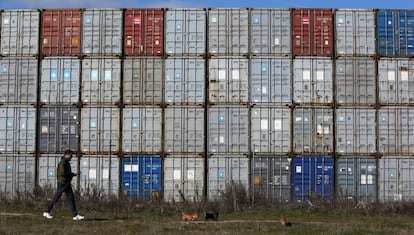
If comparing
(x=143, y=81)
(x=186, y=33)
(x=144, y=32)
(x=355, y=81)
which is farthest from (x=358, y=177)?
(x=144, y=32)

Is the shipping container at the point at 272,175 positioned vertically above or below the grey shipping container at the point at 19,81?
below

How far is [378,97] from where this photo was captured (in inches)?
1182

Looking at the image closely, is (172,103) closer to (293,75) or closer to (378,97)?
(293,75)

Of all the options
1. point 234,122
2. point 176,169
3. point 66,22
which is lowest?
point 176,169

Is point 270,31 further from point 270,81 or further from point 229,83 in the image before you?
point 229,83

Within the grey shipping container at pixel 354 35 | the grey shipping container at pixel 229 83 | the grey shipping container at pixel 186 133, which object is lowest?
the grey shipping container at pixel 186 133

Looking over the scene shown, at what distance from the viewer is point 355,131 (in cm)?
2980

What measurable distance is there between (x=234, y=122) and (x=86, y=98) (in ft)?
21.6

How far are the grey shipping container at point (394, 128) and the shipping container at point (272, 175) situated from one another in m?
4.23

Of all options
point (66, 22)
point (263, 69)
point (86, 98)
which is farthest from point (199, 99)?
point (66, 22)

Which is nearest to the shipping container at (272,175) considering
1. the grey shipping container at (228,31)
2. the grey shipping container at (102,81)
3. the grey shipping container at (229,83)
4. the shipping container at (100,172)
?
the grey shipping container at (229,83)

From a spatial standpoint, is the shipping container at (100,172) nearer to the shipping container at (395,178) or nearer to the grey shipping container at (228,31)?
the grey shipping container at (228,31)

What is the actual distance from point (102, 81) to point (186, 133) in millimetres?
4348

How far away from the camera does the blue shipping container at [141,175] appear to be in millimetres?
29656
